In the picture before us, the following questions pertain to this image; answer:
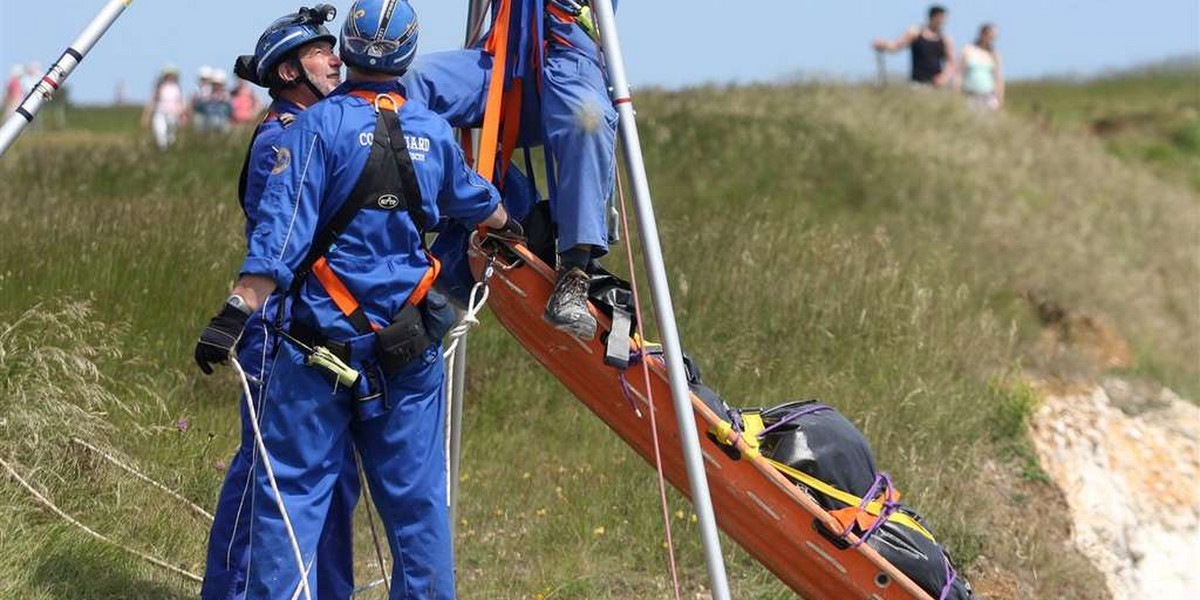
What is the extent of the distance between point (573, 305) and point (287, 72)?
1.28 meters

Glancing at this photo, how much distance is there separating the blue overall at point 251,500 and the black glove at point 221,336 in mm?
300

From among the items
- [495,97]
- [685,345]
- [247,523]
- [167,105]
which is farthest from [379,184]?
[167,105]

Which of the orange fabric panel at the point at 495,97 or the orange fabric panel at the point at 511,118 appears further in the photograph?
the orange fabric panel at the point at 511,118

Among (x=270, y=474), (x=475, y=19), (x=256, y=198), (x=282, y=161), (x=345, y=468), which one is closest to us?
(x=282, y=161)

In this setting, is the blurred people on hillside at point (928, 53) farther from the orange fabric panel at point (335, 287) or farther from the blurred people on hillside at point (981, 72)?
the orange fabric panel at point (335, 287)

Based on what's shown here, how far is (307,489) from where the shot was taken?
210 inches

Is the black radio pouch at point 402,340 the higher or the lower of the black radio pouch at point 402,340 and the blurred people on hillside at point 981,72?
the higher

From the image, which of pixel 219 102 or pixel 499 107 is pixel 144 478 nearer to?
pixel 499 107

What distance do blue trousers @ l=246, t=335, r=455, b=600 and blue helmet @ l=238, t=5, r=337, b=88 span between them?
1036 millimetres

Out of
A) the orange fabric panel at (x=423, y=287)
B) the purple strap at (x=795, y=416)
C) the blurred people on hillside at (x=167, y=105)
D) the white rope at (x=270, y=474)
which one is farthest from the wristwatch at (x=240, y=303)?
the blurred people on hillside at (x=167, y=105)

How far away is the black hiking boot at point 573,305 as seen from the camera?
5.86 meters

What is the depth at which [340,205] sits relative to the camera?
16.9 feet

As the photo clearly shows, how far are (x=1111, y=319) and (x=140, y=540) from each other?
11.4 m

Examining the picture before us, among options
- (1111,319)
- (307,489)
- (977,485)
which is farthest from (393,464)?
(1111,319)
